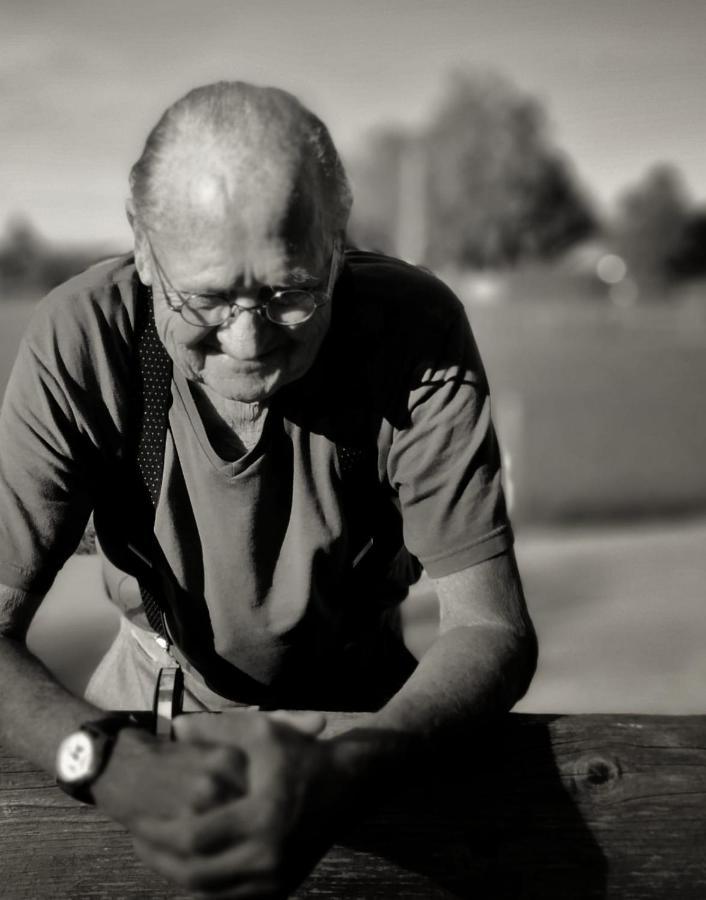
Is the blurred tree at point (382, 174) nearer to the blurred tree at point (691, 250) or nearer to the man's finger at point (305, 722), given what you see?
the blurred tree at point (691, 250)

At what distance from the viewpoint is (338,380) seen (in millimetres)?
1844

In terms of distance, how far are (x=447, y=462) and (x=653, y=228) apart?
231 ft

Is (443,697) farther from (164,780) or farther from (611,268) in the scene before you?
(611,268)

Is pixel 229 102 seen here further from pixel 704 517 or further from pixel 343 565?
pixel 704 517

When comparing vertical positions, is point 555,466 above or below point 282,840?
below

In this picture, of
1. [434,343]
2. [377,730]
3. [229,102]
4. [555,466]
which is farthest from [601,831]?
[555,466]

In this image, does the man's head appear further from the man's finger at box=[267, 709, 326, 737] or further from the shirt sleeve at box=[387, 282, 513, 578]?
the man's finger at box=[267, 709, 326, 737]

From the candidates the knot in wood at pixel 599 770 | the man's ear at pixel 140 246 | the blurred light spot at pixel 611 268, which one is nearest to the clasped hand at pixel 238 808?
the knot in wood at pixel 599 770

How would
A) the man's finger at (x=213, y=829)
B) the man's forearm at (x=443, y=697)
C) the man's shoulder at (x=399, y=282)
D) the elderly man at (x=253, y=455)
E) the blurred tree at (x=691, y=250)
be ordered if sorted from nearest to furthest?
the man's finger at (x=213, y=829), the man's forearm at (x=443, y=697), the elderly man at (x=253, y=455), the man's shoulder at (x=399, y=282), the blurred tree at (x=691, y=250)

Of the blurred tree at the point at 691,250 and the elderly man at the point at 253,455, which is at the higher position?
the elderly man at the point at 253,455

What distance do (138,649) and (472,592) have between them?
0.96 m

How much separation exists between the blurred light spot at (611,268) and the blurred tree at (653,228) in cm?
60

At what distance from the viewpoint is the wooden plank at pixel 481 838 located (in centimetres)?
137

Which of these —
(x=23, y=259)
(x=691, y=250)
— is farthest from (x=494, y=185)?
(x=23, y=259)
